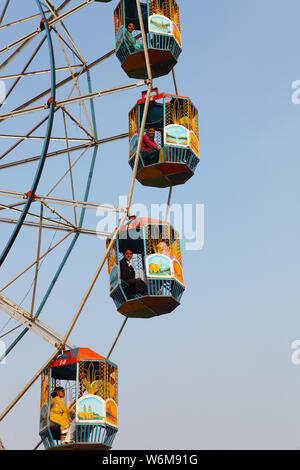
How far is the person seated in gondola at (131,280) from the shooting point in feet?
65.0

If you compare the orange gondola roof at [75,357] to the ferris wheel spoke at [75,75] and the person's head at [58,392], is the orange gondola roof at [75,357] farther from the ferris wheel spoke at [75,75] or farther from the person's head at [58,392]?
the ferris wheel spoke at [75,75]

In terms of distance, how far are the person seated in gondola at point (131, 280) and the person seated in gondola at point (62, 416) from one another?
2.46 meters

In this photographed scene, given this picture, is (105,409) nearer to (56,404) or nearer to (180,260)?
(56,404)

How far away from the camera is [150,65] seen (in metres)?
23.4

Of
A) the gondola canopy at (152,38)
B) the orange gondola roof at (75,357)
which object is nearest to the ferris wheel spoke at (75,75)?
the gondola canopy at (152,38)

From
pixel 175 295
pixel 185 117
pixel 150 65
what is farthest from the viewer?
pixel 150 65

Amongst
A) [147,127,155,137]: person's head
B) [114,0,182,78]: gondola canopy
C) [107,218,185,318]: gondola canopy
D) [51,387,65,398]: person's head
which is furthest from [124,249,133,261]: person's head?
[114,0,182,78]: gondola canopy

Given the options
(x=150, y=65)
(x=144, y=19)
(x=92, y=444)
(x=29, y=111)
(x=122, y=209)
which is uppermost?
(x=144, y=19)

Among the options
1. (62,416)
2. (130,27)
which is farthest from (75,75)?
(62,416)

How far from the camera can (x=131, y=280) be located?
65.3 ft
